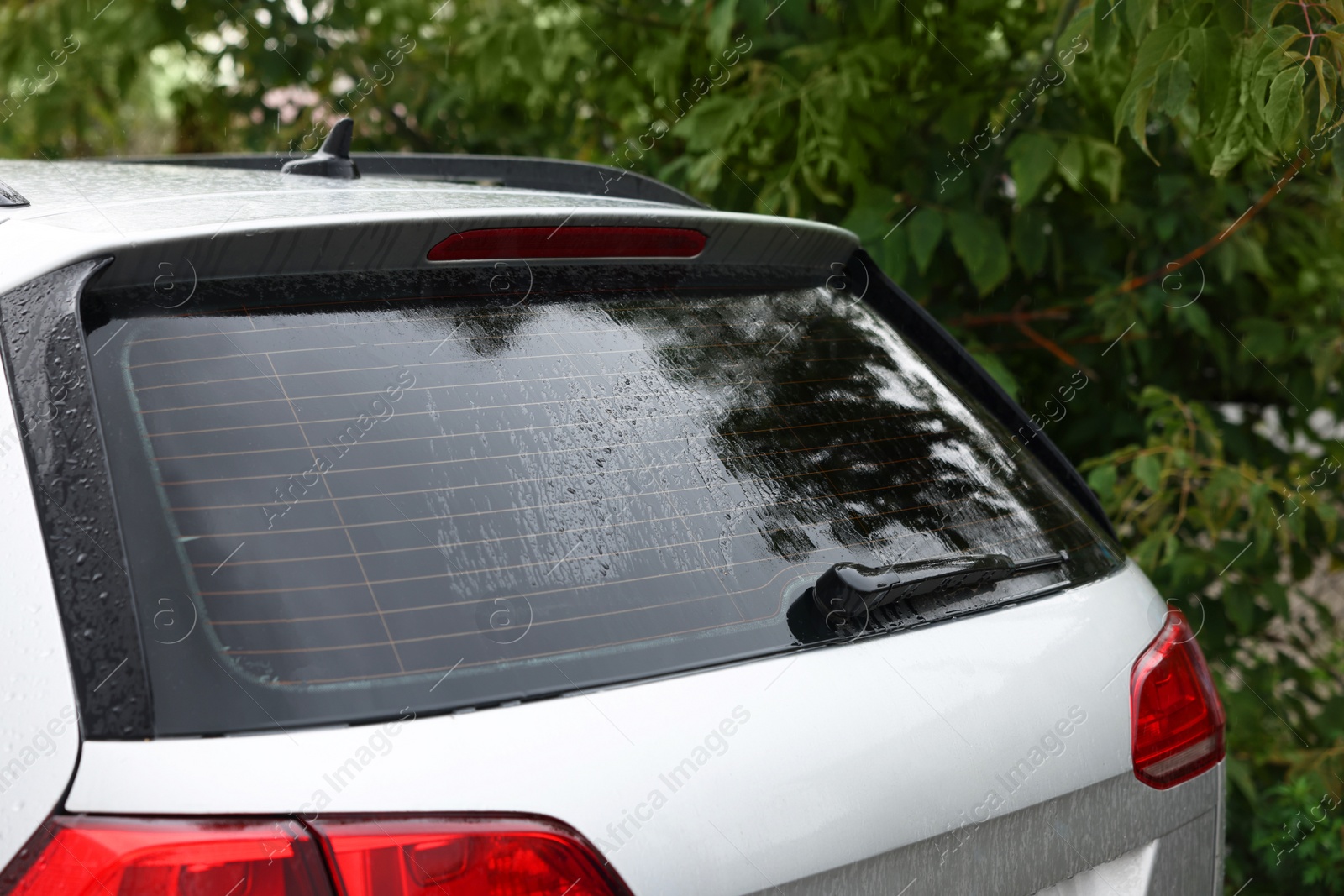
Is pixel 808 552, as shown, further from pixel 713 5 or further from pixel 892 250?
pixel 713 5

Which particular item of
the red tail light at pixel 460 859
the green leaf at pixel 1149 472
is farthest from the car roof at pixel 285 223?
the green leaf at pixel 1149 472

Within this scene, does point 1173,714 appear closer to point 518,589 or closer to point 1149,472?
point 518,589

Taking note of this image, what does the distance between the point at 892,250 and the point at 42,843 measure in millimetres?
2559

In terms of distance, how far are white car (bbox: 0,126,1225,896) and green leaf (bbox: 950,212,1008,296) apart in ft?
4.62

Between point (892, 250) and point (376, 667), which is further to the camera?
point (892, 250)

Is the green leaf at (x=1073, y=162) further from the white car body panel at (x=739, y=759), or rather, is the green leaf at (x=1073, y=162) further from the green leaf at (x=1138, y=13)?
the white car body panel at (x=739, y=759)

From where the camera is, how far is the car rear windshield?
3.89ft

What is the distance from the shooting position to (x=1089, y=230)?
3.44m

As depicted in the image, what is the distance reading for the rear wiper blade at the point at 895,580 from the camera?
1.43 m

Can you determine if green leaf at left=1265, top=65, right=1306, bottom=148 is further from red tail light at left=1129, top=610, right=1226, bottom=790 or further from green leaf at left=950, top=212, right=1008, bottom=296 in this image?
green leaf at left=950, top=212, right=1008, bottom=296

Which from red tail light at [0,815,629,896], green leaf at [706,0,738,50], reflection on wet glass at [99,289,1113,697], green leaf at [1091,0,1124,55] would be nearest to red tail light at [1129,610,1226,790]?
reflection on wet glass at [99,289,1113,697]

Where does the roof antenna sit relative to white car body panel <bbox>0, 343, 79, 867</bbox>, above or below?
above

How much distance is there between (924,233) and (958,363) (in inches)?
47.4

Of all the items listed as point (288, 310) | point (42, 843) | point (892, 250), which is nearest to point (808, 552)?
point (288, 310)
